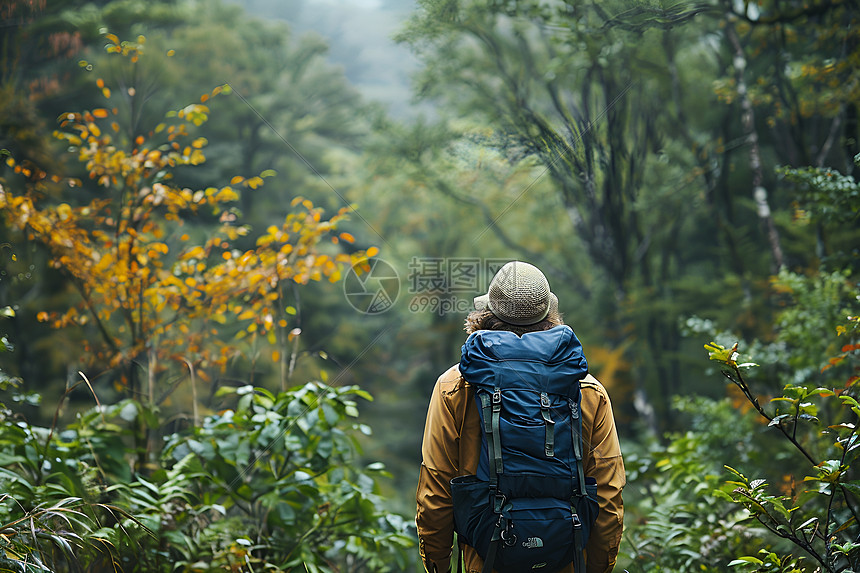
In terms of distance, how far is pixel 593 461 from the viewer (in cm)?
147

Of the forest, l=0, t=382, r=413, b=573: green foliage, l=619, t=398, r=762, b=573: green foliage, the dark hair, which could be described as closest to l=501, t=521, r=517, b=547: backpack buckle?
the dark hair

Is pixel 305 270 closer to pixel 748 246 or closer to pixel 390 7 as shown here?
pixel 748 246

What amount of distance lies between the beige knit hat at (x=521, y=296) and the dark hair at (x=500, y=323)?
2 cm

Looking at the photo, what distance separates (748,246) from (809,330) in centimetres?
339

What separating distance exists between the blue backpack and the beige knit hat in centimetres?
15

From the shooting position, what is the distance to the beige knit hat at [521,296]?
155 cm

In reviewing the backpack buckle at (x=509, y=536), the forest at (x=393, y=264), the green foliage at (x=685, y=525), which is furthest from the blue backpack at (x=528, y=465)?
the green foliage at (x=685, y=525)

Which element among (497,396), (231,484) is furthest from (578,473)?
(231,484)

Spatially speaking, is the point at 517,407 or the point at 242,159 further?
the point at 242,159

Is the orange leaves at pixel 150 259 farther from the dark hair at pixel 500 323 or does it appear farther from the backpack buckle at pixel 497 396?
the backpack buckle at pixel 497 396

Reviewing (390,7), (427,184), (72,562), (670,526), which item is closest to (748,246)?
(427,184)

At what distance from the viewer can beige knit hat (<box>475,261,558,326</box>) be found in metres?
1.55

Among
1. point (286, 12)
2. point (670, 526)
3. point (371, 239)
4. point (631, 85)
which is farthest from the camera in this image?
point (286, 12)

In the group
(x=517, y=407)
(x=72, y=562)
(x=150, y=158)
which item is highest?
(x=150, y=158)
